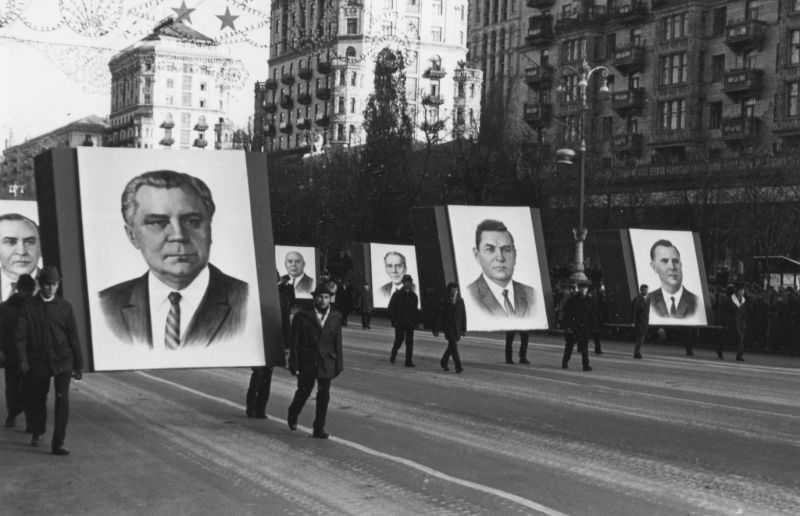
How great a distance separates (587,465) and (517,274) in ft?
50.1

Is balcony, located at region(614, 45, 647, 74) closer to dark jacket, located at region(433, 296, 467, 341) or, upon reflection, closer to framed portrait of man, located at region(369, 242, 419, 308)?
framed portrait of man, located at region(369, 242, 419, 308)

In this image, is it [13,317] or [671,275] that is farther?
[671,275]

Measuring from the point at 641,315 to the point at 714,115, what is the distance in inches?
1410

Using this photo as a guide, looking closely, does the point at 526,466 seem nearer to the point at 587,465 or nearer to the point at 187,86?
the point at 587,465

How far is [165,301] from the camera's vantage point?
14445mm

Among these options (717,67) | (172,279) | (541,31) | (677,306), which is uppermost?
(541,31)

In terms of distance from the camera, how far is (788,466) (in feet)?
38.1

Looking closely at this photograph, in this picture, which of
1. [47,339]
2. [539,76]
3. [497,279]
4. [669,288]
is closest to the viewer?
[47,339]

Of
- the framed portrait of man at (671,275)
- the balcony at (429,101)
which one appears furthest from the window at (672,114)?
the framed portrait of man at (671,275)

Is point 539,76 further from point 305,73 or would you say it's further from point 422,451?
point 422,451

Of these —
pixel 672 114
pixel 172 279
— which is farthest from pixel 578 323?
pixel 672 114

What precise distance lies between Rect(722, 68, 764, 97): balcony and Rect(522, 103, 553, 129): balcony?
1358 cm

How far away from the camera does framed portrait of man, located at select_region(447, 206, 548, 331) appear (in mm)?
25984

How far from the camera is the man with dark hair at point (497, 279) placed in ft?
85.7
